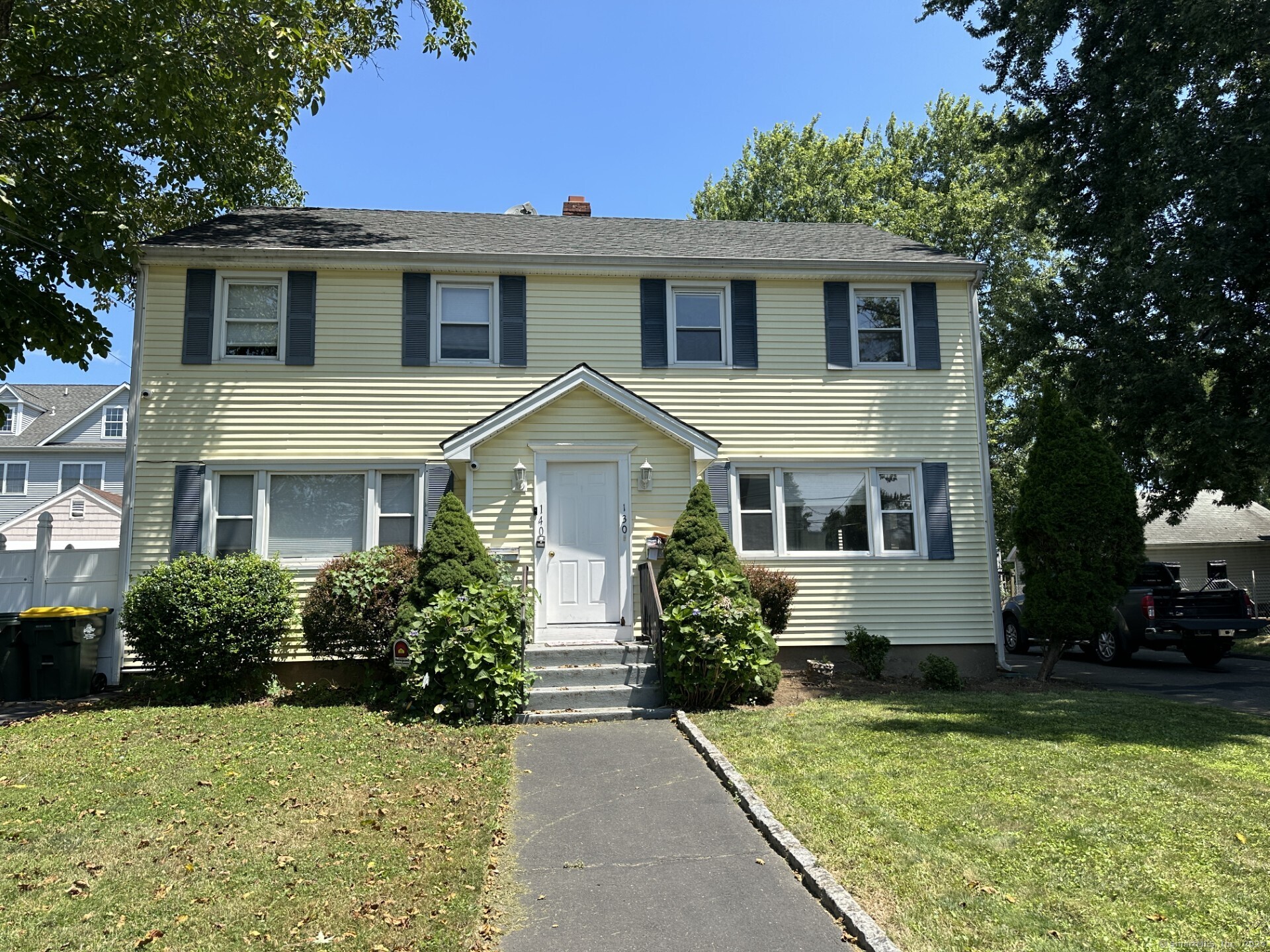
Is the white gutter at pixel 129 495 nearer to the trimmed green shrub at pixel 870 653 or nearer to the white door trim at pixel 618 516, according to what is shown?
the white door trim at pixel 618 516

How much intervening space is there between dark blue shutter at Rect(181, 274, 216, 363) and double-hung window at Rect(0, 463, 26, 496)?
27.4 metres

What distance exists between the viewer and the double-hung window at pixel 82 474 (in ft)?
106

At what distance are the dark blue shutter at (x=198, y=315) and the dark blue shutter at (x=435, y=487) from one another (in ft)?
11.3

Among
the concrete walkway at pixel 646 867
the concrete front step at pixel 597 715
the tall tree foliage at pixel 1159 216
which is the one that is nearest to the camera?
the concrete walkway at pixel 646 867

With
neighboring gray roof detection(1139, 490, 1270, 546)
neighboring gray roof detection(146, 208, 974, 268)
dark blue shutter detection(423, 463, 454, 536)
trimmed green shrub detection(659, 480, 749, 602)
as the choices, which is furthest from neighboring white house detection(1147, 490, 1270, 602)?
dark blue shutter detection(423, 463, 454, 536)

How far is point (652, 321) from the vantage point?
12039mm

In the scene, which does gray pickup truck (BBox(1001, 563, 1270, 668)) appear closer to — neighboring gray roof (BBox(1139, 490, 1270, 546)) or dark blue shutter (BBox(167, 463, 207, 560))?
neighboring gray roof (BBox(1139, 490, 1270, 546))

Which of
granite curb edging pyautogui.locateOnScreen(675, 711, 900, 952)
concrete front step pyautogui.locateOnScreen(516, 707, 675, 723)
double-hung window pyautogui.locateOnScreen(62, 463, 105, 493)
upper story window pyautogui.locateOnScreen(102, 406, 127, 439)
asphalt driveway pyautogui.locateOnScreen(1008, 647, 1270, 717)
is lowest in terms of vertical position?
asphalt driveway pyautogui.locateOnScreen(1008, 647, 1270, 717)

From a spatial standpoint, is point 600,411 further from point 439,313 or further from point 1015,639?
point 1015,639

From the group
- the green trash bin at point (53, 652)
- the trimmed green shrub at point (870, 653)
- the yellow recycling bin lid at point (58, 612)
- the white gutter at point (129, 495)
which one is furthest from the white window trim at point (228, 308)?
the trimmed green shrub at point (870, 653)

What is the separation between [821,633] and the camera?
11.6 metres

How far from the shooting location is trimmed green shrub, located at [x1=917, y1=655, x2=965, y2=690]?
1055 cm

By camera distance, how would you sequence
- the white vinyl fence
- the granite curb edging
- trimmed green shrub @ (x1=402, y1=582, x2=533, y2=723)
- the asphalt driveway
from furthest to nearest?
the asphalt driveway → the white vinyl fence → trimmed green shrub @ (x1=402, y1=582, x2=533, y2=723) → the granite curb edging

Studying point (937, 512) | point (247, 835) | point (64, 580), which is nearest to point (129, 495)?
point (64, 580)
